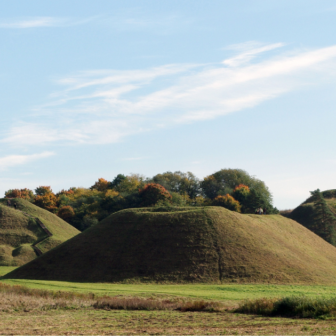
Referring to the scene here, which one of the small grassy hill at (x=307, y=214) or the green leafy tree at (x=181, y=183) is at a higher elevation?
the green leafy tree at (x=181, y=183)

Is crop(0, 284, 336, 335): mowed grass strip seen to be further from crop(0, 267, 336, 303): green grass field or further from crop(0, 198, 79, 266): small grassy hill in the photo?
crop(0, 198, 79, 266): small grassy hill

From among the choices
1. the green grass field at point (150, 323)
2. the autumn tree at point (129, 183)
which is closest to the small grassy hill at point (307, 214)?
the autumn tree at point (129, 183)

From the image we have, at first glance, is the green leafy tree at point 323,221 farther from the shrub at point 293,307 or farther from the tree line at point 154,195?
the shrub at point 293,307

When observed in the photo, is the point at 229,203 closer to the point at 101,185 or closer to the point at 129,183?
the point at 129,183

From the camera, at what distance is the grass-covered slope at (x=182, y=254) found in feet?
137

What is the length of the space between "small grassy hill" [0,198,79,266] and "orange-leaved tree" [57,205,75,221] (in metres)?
9.48

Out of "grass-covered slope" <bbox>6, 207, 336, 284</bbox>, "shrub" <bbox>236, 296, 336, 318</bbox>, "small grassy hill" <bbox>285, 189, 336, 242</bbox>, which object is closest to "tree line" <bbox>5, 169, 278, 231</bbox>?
"small grassy hill" <bbox>285, 189, 336, 242</bbox>

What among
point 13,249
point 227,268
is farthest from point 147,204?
point 227,268

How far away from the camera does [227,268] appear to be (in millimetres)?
42125

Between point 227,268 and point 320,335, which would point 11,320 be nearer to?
point 320,335

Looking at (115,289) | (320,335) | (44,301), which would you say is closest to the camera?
(320,335)

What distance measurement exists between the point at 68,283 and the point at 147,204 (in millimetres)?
49293

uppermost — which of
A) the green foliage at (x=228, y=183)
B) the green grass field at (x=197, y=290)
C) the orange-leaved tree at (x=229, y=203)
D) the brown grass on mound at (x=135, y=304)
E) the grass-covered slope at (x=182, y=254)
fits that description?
the green foliage at (x=228, y=183)

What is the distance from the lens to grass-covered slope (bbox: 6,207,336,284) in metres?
41.9
